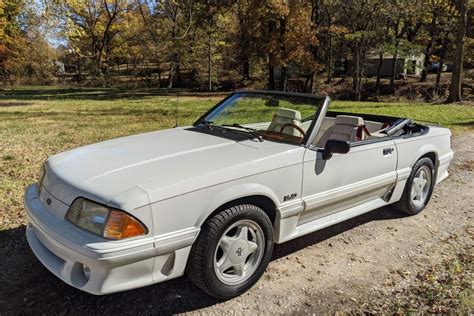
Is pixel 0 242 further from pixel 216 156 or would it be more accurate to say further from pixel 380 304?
pixel 380 304

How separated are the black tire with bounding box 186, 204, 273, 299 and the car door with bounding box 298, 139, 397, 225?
0.60m

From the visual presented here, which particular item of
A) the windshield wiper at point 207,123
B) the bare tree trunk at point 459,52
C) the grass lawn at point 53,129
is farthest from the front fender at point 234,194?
the bare tree trunk at point 459,52

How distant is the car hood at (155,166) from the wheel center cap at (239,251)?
20.4 inches

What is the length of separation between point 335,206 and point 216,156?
4.38 feet

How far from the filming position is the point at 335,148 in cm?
340

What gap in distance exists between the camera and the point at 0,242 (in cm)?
388

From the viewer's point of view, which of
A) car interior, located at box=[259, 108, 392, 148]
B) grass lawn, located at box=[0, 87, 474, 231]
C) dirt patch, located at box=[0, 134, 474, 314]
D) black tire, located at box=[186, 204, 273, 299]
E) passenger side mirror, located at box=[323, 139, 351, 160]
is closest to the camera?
black tire, located at box=[186, 204, 273, 299]

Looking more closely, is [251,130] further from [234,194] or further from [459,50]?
[459,50]

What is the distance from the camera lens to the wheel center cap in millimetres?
3031

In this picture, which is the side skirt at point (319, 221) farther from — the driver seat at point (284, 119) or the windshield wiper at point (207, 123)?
the windshield wiper at point (207, 123)

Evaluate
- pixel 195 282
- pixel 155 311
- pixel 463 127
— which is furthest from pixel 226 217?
pixel 463 127

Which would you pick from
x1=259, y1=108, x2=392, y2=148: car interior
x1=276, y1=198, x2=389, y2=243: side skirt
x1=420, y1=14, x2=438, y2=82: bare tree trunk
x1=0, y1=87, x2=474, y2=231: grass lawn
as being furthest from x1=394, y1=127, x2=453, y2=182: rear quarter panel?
x1=420, y1=14, x2=438, y2=82: bare tree trunk

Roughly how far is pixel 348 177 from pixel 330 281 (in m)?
0.98

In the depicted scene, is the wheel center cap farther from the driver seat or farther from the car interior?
the driver seat
